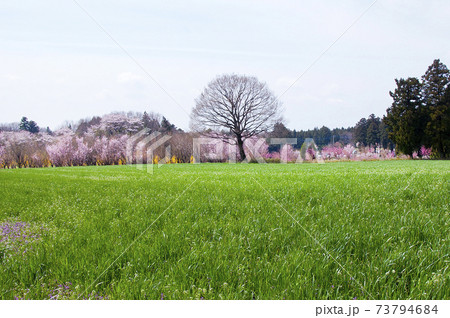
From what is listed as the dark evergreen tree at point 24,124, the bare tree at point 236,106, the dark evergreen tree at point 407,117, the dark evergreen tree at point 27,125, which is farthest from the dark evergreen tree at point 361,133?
the dark evergreen tree at point 24,124

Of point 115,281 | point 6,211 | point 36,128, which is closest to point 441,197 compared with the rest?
point 115,281

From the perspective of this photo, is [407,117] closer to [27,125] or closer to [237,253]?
[237,253]

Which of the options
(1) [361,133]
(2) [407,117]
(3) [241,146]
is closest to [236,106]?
(3) [241,146]

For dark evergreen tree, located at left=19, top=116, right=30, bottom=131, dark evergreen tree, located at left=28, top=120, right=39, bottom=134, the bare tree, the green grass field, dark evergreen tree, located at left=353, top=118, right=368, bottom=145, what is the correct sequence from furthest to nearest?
dark evergreen tree, located at left=353, top=118, right=368, bottom=145
dark evergreen tree, located at left=28, top=120, right=39, bottom=134
dark evergreen tree, located at left=19, top=116, right=30, bottom=131
the bare tree
the green grass field

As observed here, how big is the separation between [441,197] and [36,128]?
8717 cm

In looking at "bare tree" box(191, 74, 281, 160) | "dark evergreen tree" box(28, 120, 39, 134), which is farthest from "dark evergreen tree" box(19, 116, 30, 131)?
"bare tree" box(191, 74, 281, 160)

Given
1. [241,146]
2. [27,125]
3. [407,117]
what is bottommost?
[241,146]

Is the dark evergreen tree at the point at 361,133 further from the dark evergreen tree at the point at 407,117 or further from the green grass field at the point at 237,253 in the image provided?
the green grass field at the point at 237,253

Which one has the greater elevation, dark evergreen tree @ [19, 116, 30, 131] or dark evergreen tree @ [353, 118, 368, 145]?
dark evergreen tree @ [19, 116, 30, 131]

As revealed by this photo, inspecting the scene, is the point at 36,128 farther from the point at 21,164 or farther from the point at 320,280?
the point at 320,280

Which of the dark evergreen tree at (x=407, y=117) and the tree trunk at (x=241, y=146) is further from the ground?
the dark evergreen tree at (x=407, y=117)

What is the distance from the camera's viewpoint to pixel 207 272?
240cm

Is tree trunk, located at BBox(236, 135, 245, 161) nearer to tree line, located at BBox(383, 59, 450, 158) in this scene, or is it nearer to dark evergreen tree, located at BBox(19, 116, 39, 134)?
tree line, located at BBox(383, 59, 450, 158)
